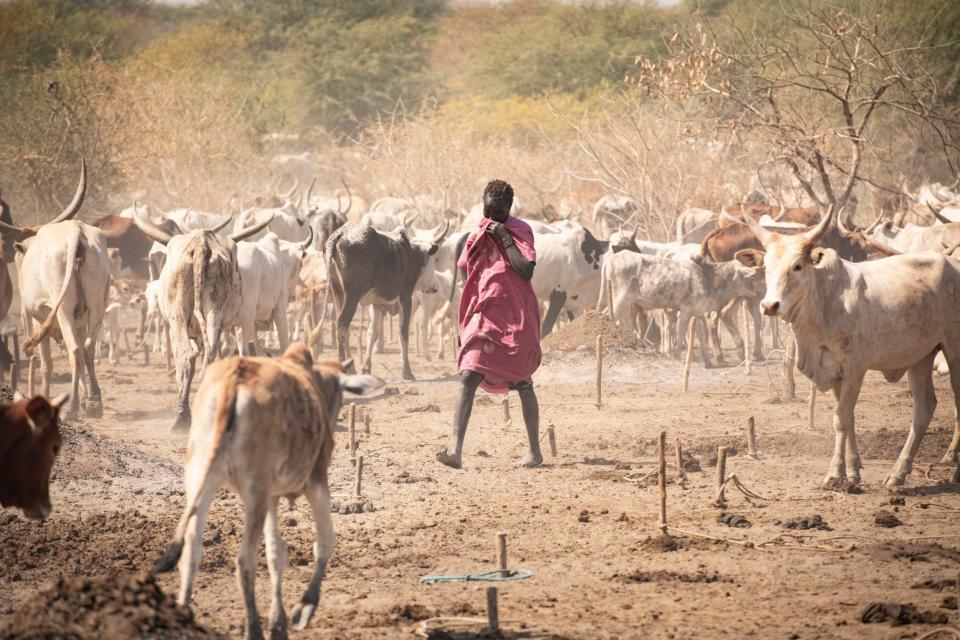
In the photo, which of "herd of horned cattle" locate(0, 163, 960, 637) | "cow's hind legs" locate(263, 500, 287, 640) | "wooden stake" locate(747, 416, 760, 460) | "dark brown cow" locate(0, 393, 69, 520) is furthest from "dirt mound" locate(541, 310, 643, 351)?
"dark brown cow" locate(0, 393, 69, 520)

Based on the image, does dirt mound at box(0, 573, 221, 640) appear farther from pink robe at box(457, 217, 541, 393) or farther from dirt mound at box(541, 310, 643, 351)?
dirt mound at box(541, 310, 643, 351)

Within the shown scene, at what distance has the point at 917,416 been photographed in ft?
30.2

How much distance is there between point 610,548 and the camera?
7.30 m

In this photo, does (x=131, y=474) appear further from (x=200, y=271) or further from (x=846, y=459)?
(x=846, y=459)

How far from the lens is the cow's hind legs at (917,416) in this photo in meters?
8.90

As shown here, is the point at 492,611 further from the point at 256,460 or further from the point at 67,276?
the point at 67,276

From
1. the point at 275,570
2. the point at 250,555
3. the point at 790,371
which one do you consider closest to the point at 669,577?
the point at 275,570

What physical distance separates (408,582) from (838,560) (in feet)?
7.61

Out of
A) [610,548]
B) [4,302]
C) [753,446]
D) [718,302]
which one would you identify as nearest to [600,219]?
[718,302]

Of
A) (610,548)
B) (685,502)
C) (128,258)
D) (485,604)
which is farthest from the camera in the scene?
(128,258)

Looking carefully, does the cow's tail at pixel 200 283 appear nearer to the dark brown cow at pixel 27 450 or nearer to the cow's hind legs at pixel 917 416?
the cow's hind legs at pixel 917 416

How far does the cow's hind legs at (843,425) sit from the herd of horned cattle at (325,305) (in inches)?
0.5

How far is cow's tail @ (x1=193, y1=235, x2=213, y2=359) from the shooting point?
38.0 ft

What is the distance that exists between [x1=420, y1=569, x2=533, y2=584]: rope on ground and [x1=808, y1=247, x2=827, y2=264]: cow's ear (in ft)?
11.4
